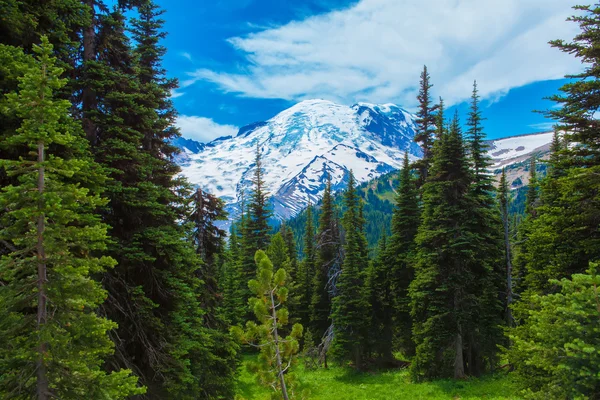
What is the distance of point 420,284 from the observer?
22.7 metres

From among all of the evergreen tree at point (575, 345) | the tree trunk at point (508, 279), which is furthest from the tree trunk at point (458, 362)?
the evergreen tree at point (575, 345)

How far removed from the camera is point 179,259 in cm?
1111

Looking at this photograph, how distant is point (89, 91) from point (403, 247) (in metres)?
25.1

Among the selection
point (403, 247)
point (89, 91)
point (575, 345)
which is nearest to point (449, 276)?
point (403, 247)

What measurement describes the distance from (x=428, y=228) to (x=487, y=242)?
369 centimetres

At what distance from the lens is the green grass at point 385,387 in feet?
63.4

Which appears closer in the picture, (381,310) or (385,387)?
(385,387)

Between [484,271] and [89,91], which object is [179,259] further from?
[484,271]

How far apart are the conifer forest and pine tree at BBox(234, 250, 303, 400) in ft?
0.16

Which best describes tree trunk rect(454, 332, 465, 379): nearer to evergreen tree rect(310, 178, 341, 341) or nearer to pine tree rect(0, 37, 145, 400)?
evergreen tree rect(310, 178, 341, 341)

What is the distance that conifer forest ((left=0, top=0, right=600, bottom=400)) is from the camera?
501cm

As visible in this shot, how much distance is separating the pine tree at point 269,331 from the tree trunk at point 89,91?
5.99 metres

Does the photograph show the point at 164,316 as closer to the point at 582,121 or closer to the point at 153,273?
the point at 153,273

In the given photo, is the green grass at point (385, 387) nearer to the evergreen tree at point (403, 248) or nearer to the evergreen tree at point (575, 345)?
the evergreen tree at point (403, 248)
